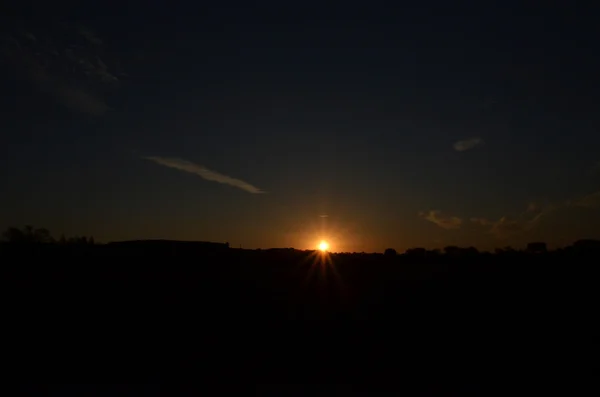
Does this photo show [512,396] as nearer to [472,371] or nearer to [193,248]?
[472,371]

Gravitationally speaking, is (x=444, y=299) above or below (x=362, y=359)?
above

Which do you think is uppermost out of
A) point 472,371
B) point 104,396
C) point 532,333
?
point 532,333

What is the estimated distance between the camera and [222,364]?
1284cm

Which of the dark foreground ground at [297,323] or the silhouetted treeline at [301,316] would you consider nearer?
the dark foreground ground at [297,323]

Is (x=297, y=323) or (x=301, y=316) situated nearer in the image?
(x=297, y=323)

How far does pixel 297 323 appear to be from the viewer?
48.9ft

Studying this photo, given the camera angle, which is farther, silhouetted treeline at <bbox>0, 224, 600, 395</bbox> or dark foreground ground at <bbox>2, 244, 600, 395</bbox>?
silhouetted treeline at <bbox>0, 224, 600, 395</bbox>

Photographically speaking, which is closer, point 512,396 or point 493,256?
point 512,396

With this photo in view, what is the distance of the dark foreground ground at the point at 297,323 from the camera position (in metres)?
12.4

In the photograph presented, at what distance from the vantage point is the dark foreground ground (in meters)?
12.4

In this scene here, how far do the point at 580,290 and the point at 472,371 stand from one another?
541cm

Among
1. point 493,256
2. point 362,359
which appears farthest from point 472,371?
point 493,256

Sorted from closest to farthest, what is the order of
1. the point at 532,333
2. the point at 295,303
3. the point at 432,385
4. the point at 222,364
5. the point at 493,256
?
the point at 432,385 < the point at 222,364 < the point at 532,333 < the point at 295,303 < the point at 493,256

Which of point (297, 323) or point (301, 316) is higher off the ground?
point (301, 316)
